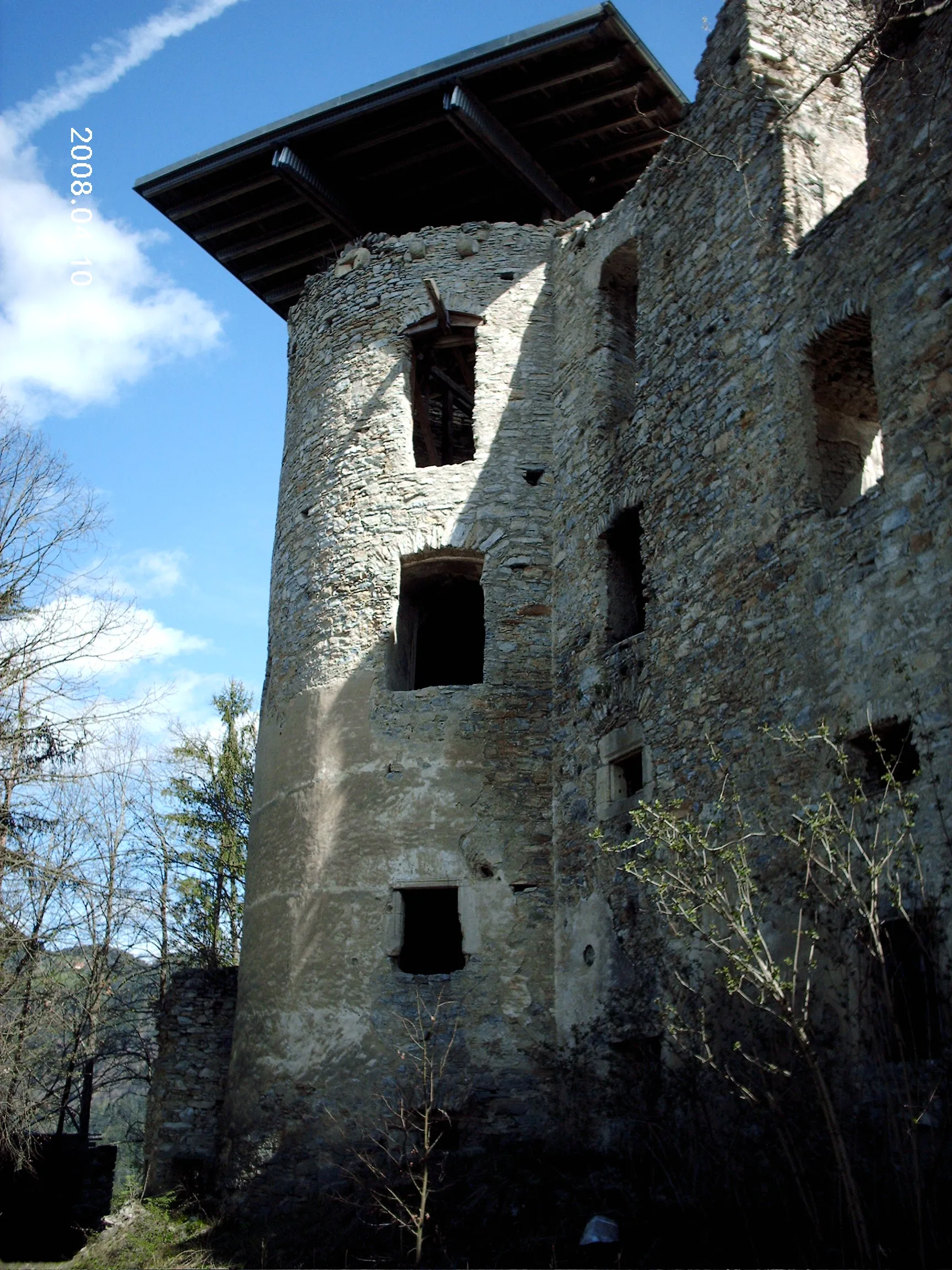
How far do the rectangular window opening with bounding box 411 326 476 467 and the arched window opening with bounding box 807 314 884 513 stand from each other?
4.94 metres

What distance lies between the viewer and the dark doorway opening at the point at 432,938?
35.9 feet

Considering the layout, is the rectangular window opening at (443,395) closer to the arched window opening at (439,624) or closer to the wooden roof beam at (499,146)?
the arched window opening at (439,624)

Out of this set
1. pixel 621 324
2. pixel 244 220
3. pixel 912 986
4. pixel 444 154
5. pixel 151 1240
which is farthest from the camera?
pixel 244 220

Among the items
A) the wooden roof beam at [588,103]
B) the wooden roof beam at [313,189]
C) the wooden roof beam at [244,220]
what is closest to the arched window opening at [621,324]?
the wooden roof beam at [588,103]

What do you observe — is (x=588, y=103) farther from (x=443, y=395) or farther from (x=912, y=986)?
(x=912, y=986)

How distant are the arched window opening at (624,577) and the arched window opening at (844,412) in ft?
6.91

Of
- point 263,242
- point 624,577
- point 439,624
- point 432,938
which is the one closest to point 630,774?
point 624,577

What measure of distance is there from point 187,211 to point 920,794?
1138 centimetres

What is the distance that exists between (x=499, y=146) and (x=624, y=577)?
548cm

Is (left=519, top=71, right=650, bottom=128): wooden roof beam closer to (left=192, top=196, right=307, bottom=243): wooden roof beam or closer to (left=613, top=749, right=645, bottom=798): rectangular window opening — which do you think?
(left=192, top=196, right=307, bottom=243): wooden roof beam

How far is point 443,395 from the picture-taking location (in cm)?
1484

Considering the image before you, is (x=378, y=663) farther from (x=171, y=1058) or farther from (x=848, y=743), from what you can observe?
(x=848, y=743)

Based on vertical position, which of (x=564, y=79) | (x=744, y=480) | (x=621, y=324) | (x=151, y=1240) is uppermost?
(x=564, y=79)

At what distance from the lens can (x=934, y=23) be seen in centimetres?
733
